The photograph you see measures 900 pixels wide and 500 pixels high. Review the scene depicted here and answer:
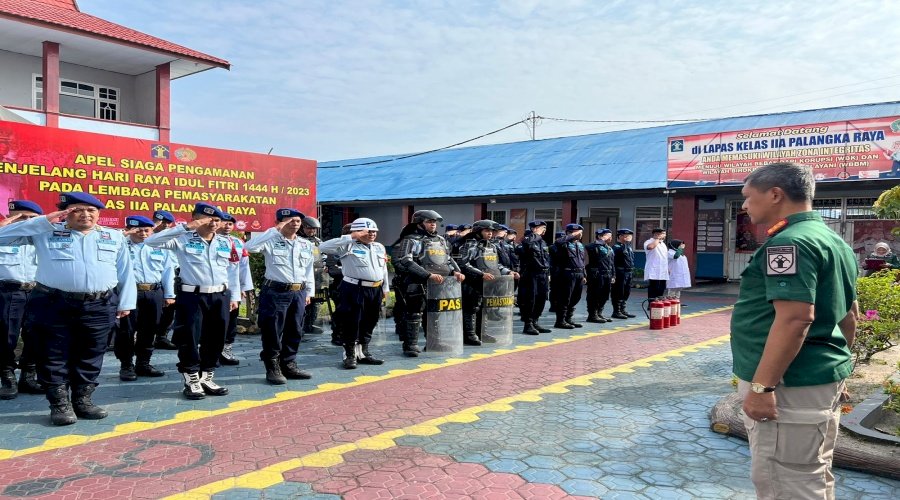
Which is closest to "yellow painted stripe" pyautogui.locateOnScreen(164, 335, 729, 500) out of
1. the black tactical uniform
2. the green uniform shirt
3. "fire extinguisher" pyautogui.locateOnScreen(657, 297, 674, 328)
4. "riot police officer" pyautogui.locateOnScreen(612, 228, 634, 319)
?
the black tactical uniform

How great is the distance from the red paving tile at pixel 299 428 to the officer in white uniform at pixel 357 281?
0.87 meters

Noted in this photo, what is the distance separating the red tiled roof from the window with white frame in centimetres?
160

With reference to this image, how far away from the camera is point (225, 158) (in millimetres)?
10031

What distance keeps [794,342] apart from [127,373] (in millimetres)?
6187

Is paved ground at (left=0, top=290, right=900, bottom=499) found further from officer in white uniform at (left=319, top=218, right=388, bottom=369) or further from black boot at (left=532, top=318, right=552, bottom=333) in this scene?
black boot at (left=532, top=318, right=552, bottom=333)

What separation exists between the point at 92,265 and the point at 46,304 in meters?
0.45

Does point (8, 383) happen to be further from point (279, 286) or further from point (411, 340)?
point (411, 340)

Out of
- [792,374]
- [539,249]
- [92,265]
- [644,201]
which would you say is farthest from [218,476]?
[644,201]

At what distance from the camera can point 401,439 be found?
14.9ft

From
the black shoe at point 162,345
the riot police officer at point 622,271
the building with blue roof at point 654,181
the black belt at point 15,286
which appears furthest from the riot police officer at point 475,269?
the building with blue roof at point 654,181

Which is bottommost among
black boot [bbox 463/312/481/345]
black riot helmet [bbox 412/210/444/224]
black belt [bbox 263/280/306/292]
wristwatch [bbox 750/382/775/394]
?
black boot [bbox 463/312/481/345]

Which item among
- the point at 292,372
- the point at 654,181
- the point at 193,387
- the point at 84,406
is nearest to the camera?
the point at 84,406

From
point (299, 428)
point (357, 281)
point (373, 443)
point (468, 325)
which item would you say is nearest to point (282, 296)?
point (357, 281)

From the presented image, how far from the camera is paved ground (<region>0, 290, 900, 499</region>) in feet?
12.2
